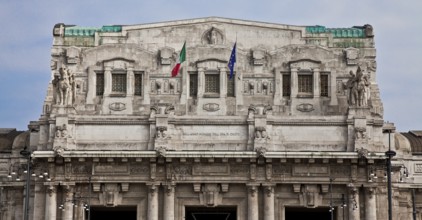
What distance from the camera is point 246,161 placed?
230 ft

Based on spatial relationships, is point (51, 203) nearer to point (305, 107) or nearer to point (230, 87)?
point (230, 87)

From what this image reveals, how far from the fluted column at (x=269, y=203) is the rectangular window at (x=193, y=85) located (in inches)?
402

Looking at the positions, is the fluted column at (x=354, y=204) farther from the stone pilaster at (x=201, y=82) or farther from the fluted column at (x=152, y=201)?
the fluted column at (x=152, y=201)

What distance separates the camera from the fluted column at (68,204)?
69.8 metres

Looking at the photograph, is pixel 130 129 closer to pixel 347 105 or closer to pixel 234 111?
pixel 234 111

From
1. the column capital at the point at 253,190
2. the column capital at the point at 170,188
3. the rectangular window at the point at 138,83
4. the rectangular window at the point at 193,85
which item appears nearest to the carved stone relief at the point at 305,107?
the column capital at the point at 253,190

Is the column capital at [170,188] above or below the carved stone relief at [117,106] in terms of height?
below

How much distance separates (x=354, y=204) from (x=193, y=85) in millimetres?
16125

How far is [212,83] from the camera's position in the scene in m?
74.9

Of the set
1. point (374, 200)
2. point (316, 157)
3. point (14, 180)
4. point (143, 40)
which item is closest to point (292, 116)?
point (316, 157)

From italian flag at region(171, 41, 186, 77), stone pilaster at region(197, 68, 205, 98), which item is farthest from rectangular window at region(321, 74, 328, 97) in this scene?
italian flag at region(171, 41, 186, 77)

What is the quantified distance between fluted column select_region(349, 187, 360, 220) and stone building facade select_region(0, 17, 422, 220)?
0.09 meters

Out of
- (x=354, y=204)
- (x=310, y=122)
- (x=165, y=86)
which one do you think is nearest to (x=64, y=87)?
(x=165, y=86)

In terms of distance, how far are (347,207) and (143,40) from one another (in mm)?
21542
